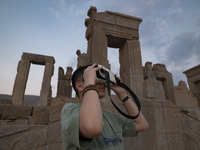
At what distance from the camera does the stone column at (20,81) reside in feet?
25.3

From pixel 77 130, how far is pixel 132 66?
16.0 feet

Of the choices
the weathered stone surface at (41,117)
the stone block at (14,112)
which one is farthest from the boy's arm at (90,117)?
the stone block at (14,112)

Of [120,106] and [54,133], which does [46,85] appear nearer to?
[54,133]

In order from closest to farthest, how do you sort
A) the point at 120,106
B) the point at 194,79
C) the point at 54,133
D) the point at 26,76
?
the point at 54,133, the point at 120,106, the point at 26,76, the point at 194,79

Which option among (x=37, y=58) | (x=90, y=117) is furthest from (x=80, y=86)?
(x=37, y=58)

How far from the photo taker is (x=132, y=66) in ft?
17.7

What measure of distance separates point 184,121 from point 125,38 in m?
3.82

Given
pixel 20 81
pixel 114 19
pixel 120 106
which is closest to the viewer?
pixel 120 106

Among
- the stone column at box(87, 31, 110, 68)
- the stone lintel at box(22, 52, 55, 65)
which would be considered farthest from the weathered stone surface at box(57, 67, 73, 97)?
the stone column at box(87, 31, 110, 68)

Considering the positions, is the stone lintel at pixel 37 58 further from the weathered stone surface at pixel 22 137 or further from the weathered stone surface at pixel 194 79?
the weathered stone surface at pixel 194 79

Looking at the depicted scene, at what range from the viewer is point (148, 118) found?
3.07 metres

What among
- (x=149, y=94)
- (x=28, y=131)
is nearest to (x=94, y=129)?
(x=28, y=131)

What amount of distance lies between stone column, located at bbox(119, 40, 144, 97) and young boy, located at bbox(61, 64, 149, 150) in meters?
3.70

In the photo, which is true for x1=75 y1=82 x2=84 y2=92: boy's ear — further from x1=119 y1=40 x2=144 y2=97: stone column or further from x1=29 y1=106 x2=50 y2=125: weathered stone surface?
x1=119 y1=40 x2=144 y2=97: stone column
